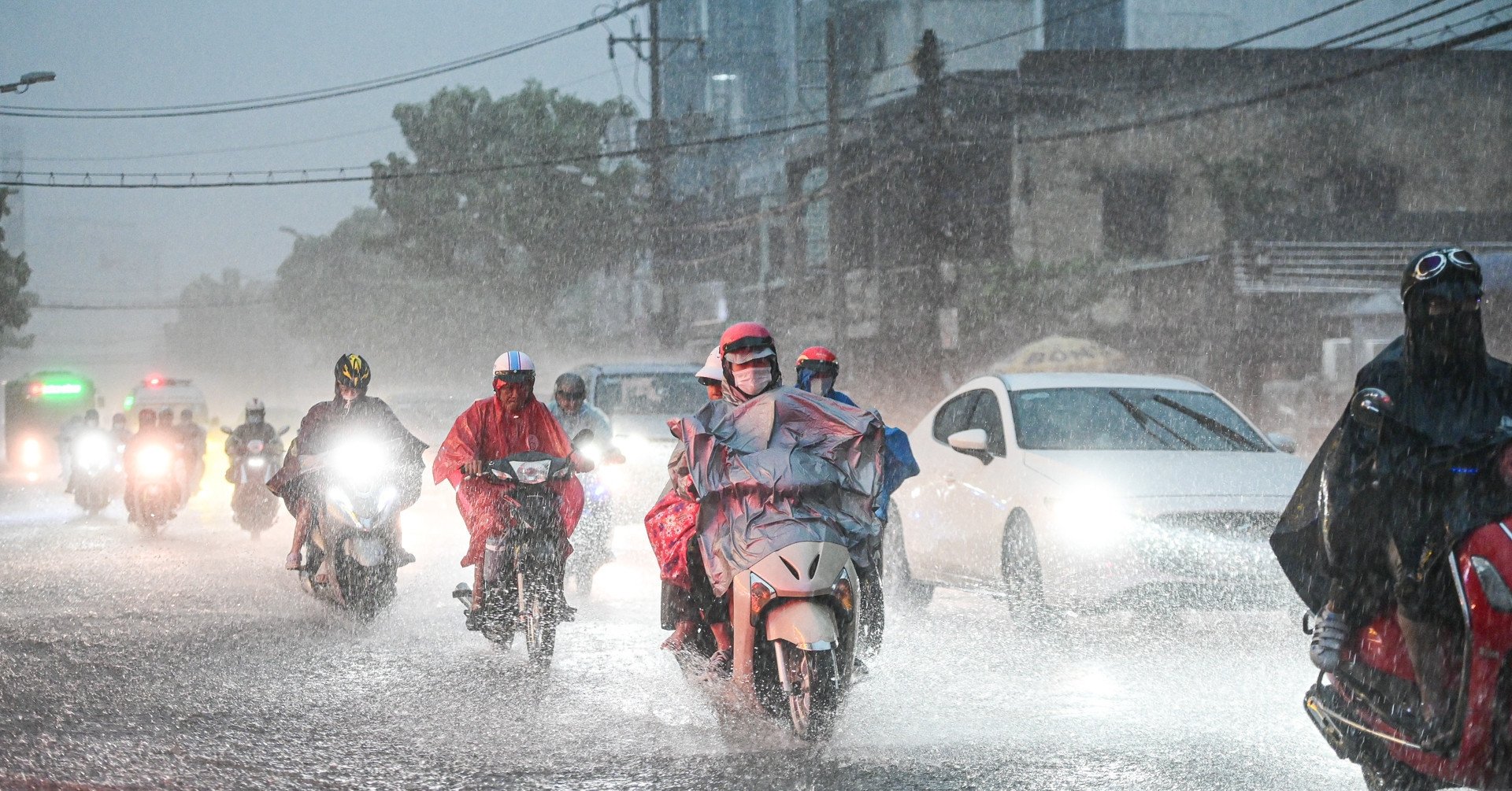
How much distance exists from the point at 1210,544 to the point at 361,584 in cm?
465

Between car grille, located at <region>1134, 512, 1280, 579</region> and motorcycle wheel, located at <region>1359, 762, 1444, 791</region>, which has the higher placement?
car grille, located at <region>1134, 512, 1280, 579</region>

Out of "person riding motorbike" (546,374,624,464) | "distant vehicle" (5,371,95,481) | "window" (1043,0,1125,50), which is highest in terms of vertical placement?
"window" (1043,0,1125,50)

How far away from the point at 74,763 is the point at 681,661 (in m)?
2.26

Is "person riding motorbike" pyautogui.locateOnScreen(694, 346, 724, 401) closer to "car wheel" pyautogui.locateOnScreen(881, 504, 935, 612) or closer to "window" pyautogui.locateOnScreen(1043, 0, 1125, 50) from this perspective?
"car wheel" pyautogui.locateOnScreen(881, 504, 935, 612)

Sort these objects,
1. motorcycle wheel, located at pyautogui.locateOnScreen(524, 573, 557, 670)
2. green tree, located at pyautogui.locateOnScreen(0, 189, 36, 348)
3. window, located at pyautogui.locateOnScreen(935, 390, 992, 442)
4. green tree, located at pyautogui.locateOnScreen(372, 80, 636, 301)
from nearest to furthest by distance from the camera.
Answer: motorcycle wheel, located at pyautogui.locateOnScreen(524, 573, 557, 670)
window, located at pyautogui.locateOnScreen(935, 390, 992, 442)
green tree, located at pyautogui.locateOnScreen(0, 189, 36, 348)
green tree, located at pyautogui.locateOnScreen(372, 80, 636, 301)

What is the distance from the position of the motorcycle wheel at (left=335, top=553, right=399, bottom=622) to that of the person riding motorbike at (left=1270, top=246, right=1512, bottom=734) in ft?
19.5

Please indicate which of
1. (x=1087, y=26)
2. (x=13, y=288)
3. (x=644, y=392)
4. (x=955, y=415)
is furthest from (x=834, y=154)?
(x=13, y=288)

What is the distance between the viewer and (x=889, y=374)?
118ft

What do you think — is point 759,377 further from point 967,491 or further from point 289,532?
point 289,532

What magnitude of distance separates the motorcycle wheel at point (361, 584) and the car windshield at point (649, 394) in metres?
6.83

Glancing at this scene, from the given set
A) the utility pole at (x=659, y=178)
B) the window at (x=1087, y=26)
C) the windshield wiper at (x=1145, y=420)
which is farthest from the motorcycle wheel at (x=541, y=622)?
the window at (x=1087, y=26)

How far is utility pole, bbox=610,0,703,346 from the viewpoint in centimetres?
4362

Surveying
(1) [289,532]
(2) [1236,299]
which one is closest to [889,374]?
(2) [1236,299]

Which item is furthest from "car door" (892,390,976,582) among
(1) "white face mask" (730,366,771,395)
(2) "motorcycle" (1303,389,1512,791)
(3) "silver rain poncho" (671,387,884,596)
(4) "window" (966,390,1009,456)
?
(2) "motorcycle" (1303,389,1512,791)
